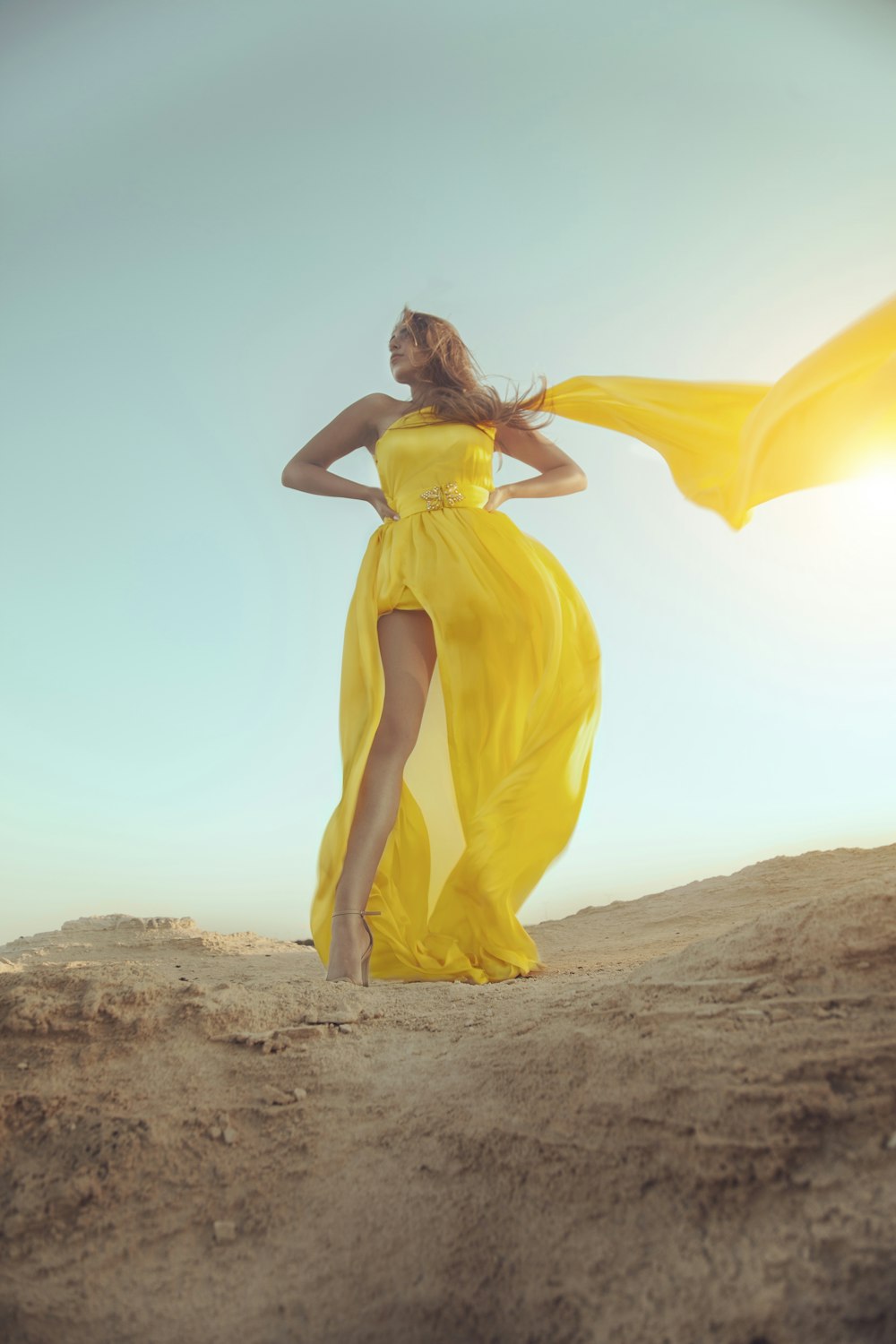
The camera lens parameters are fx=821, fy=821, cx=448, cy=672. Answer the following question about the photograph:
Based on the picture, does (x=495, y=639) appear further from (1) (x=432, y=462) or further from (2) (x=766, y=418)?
(2) (x=766, y=418)

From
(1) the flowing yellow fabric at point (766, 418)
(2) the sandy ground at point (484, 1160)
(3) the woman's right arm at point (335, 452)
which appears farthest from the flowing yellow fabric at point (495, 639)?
(2) the sandy ground at point (484, 1160)

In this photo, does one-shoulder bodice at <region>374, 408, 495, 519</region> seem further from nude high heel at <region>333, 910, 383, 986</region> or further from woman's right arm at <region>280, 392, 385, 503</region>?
nude high heel at <region>333, 910, 383, 986</region>

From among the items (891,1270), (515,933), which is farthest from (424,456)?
(891,1270)

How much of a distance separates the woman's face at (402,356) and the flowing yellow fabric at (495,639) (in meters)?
0.21

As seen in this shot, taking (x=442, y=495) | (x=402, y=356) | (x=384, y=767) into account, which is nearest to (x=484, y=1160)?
(x=384, y=767)

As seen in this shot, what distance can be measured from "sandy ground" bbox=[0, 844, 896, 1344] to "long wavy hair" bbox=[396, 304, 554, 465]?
248 centimetres

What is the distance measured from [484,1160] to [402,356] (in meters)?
3.19

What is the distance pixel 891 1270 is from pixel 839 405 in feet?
9.22

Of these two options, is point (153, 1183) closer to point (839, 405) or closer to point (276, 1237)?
point (276, 1237)

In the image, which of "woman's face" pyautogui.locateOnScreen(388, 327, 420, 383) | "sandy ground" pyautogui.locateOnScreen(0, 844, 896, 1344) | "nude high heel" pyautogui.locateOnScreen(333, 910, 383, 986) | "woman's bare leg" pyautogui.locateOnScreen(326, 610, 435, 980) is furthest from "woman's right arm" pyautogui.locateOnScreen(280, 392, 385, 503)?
"sandy ground" pyautogui.locateOnScreen(0, 844, 896, 1344)

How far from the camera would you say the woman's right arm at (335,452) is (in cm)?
349

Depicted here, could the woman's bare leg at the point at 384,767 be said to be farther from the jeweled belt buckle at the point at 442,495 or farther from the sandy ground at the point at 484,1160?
the sandy ground at the point at 484,1160

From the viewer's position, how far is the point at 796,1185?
92cm

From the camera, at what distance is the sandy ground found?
2.86 feet
